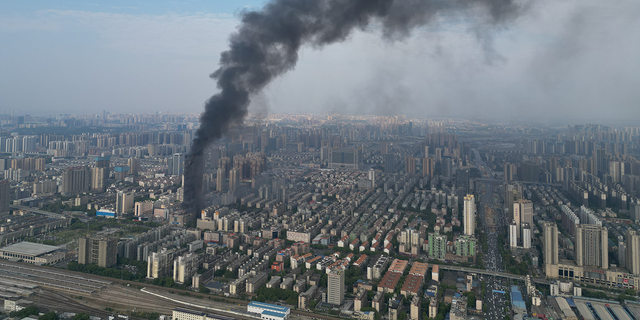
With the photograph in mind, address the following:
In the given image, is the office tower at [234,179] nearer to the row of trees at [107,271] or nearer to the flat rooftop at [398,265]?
the row of trees at [107,271]

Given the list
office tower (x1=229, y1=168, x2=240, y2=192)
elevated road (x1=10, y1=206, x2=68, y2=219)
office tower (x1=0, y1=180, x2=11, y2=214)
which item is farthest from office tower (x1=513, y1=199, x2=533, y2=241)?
office tower (x1=0, y1=180, x2=11, y2=214)

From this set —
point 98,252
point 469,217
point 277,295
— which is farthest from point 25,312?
point 469,217

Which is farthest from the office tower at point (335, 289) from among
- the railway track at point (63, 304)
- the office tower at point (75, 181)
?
the office tower at point (75, 181)

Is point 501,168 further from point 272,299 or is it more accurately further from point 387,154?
point 272,299

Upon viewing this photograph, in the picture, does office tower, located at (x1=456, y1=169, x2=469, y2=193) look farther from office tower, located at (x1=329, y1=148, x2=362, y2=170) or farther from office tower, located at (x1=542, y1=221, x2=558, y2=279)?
office tower, located at (x1=542, y1=221, x2=558, y2=279)

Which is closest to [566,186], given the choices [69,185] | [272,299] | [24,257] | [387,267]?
[387,267]
